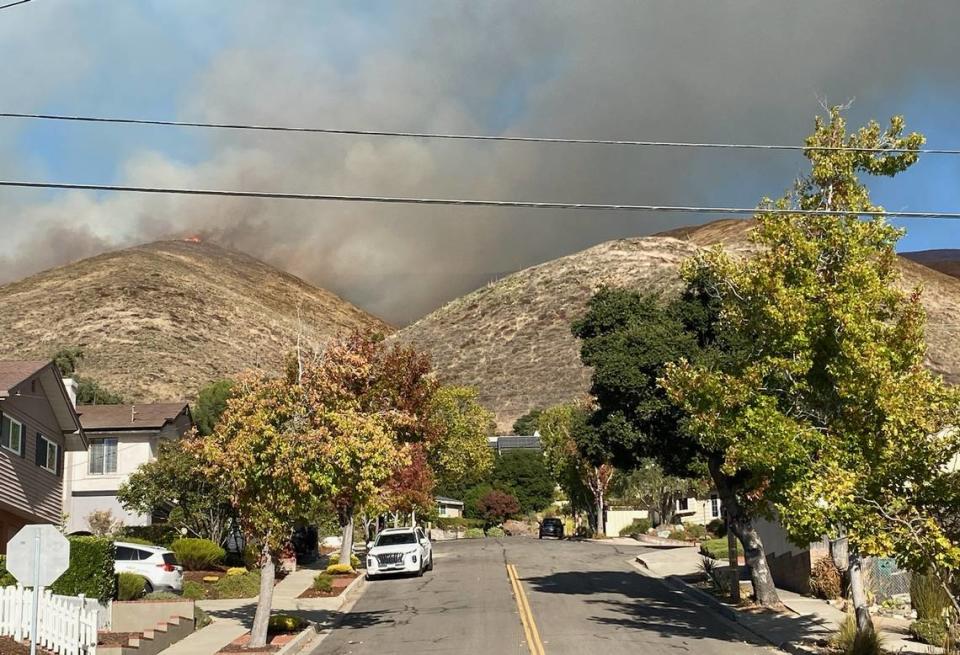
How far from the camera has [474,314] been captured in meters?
179

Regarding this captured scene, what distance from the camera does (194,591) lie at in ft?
109

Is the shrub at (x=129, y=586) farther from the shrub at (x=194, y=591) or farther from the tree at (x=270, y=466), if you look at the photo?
the tree at (x=270, y=466)

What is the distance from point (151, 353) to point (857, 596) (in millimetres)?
109198

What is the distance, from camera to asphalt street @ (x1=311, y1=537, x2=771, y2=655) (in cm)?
2141

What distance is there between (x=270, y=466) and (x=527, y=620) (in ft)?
24.5

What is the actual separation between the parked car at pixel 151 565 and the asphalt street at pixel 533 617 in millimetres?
5251

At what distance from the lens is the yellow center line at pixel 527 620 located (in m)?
21.0

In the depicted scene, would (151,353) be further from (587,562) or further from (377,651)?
(377,651)

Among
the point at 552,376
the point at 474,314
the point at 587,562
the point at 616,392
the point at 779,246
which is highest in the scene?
the point at 474,314

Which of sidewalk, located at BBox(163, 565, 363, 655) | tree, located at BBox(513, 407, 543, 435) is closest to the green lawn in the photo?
sidewalk, located at BBox(163, 565, 363, 655)

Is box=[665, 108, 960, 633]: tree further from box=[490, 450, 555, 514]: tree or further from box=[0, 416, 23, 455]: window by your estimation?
box=[490, 450, 555, 514]: tree

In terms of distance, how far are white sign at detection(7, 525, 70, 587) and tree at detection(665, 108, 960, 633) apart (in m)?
12.2

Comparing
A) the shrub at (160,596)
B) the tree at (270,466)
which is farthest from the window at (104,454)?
the tree at (270,466)

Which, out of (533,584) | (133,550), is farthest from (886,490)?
(133,550)
